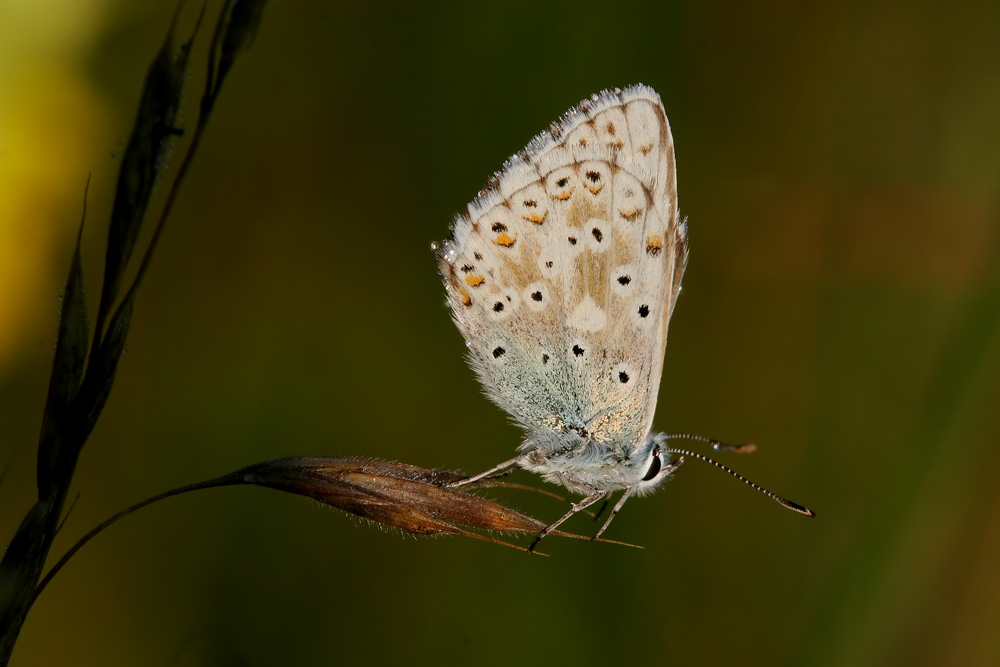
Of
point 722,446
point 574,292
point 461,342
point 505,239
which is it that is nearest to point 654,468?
point 722,446

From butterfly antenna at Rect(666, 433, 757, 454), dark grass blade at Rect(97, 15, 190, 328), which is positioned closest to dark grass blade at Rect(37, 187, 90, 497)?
dark grass blade at Rect(97, 15, 190, 328)

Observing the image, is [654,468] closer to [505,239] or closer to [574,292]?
[574,292]

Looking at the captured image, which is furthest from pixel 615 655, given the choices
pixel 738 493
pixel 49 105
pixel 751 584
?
pixel 49 105

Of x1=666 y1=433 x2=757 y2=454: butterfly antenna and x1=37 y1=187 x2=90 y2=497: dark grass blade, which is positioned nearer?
x1=37 y1=187 x2=90 y2=497: dark grass blade

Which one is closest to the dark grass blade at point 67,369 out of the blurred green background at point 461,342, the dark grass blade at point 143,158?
the dark grass blade at point 143,158

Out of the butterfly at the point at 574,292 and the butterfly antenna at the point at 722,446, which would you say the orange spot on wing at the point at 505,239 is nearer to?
the butterfly at the point at 574,292

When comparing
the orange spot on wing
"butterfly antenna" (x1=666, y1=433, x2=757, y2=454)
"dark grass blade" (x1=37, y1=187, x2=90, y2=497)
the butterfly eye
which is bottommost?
the butterfly eye

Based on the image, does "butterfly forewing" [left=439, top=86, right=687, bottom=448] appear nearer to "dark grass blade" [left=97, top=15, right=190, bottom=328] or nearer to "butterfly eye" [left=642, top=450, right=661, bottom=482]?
"butterfly eye" [left=642, top=450, right=661, bottom=482]
